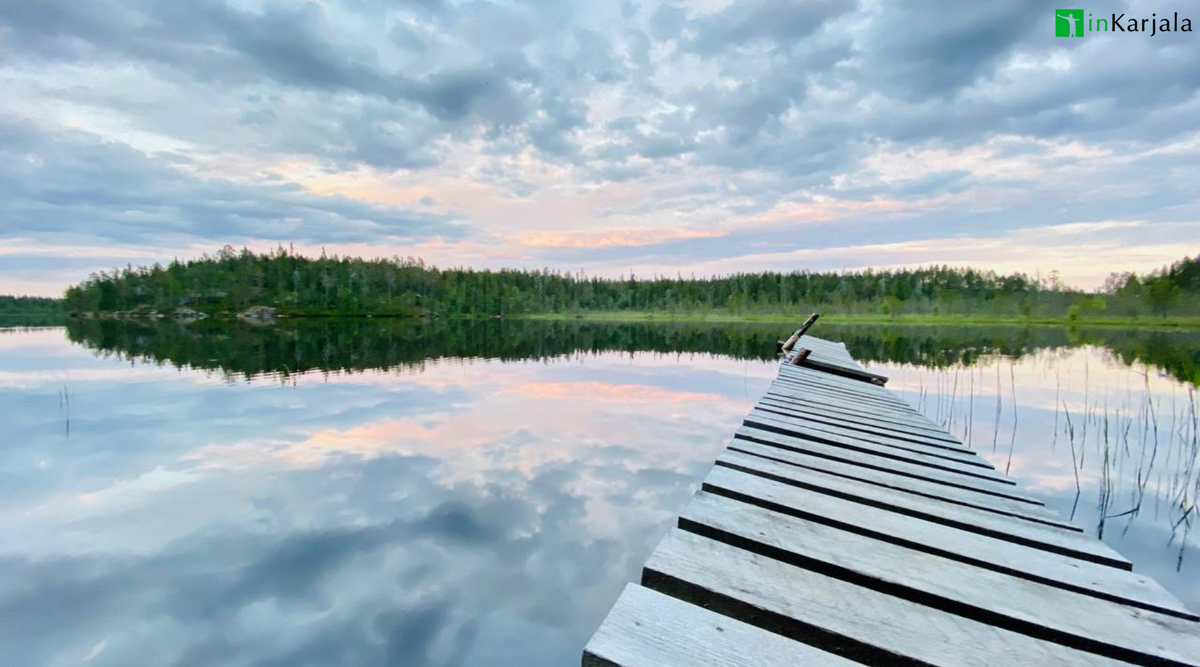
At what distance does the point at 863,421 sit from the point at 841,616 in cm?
456

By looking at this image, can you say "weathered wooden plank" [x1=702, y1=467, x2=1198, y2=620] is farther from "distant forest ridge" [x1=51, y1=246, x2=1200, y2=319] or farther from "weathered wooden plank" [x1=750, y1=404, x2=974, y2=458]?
"distant forest ridge" [x1=51, y1=246, x2=1200, y2=319]

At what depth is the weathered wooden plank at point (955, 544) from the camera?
7.13 feet

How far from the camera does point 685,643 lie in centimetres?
159

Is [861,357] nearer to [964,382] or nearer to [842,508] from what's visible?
[964,382]

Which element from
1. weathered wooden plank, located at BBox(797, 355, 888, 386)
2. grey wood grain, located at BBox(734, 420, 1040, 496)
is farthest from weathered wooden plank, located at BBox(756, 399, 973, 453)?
weathered wooden plank, located at BBox(797, 355, 888, 386)

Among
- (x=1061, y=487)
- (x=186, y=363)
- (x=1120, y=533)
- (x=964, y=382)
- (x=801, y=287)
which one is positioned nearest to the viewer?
(x=1120, y=533)

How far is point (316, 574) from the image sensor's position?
5086mm

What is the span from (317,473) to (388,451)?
136cm

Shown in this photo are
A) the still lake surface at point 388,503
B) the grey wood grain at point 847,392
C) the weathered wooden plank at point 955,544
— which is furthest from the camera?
the grey wood grain at point 847,392

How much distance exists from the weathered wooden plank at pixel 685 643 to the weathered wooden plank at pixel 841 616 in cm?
9

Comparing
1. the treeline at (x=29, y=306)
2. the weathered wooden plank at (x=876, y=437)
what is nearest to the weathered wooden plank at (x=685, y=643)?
the weathered wooden plank at (x=876, y=437)

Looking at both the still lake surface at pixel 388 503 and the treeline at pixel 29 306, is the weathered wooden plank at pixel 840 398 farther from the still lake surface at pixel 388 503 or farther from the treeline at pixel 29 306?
the treeline at pixel 29 306

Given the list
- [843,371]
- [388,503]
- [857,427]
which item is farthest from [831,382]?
[388,503]

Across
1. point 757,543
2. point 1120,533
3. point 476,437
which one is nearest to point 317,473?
point 476,437
